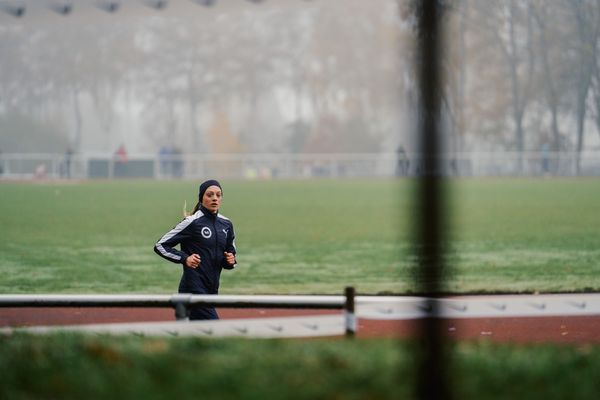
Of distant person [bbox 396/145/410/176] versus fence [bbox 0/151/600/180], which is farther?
distant person [bbox 396/145/410/176]

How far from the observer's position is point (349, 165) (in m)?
57.6

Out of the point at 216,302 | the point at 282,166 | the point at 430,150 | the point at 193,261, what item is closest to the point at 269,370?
the point at 430,150

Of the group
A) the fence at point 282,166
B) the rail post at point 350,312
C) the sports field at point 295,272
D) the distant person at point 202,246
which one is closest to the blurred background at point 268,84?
the fence at point 282,166

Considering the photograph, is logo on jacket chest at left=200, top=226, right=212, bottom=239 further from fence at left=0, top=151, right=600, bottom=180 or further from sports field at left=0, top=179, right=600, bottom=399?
fence at left=0, top=151, right=600, bottom=180

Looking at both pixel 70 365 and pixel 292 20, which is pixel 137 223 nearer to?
pixel 70 365

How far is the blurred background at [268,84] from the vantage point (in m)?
61.2

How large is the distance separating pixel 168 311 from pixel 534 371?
18.5 feet

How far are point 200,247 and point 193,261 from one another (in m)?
0.15

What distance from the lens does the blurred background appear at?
6116 cm

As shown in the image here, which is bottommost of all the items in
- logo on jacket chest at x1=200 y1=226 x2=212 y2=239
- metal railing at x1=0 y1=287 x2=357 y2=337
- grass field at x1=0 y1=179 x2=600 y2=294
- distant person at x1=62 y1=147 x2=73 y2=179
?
grass field at x1=0 y1=179 x2=600 y2=294

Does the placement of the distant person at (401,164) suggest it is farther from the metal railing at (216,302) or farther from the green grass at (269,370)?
the green grass at (269,370)

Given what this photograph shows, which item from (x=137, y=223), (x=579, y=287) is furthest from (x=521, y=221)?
(x=579, y=287)

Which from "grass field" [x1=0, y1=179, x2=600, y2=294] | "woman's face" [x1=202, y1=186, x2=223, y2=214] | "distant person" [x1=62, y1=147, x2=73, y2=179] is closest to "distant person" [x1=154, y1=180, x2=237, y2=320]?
"woman's face" [x1=202, y1=186, x2=223, y2=214]

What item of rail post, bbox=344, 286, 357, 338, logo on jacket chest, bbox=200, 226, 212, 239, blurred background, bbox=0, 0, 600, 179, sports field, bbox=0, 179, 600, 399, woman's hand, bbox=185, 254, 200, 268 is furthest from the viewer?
blurred background, bbox=0, 0, 600, 179
